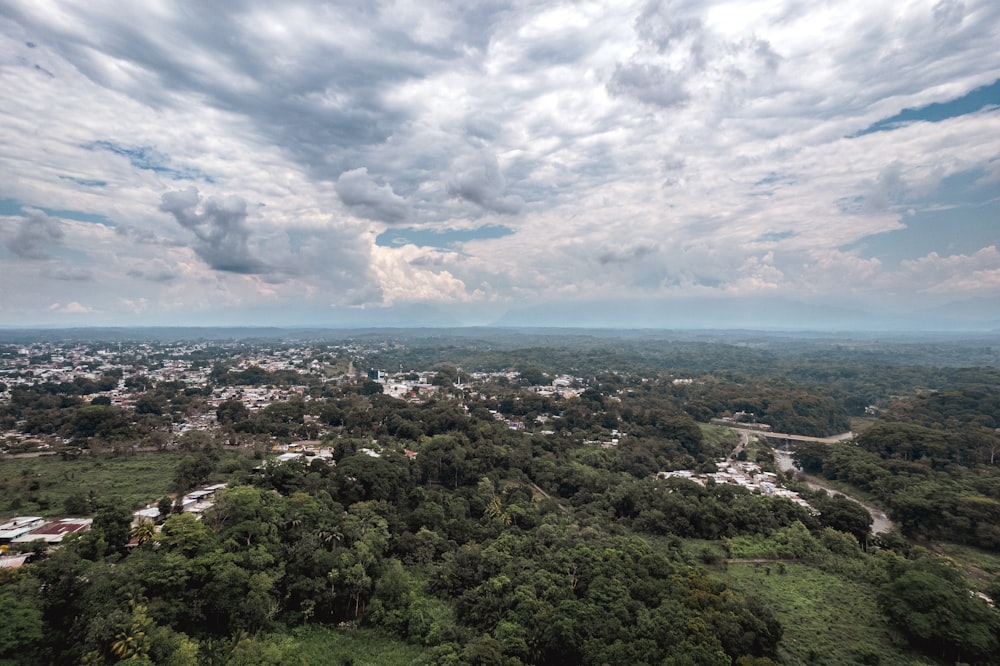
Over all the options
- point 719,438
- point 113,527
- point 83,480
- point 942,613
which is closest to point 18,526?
point 113,527

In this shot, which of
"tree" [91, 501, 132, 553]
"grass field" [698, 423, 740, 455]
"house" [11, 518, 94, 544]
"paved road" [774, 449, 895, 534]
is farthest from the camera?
"grass field" [698, 423, 740, 455]

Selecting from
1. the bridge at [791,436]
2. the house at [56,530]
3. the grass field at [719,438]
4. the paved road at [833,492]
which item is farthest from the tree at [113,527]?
the bridge at [791,436]

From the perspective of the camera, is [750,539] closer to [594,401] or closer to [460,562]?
[460,562]

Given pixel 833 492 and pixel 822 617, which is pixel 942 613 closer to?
pixel 822 617

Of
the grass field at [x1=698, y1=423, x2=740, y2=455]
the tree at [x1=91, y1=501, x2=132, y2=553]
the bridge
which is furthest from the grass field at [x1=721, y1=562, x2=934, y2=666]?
the bridge

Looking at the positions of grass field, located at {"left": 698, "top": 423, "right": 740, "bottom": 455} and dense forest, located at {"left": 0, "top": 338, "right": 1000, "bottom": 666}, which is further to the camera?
grass field, located at {"left": 698, "top": 423, "right": 740, "bottom": 455}

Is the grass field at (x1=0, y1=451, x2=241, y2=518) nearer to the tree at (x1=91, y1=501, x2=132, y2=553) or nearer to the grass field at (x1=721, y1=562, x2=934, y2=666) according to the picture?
the tree at (x1=91, y1=501, x2=132, y2=553)
